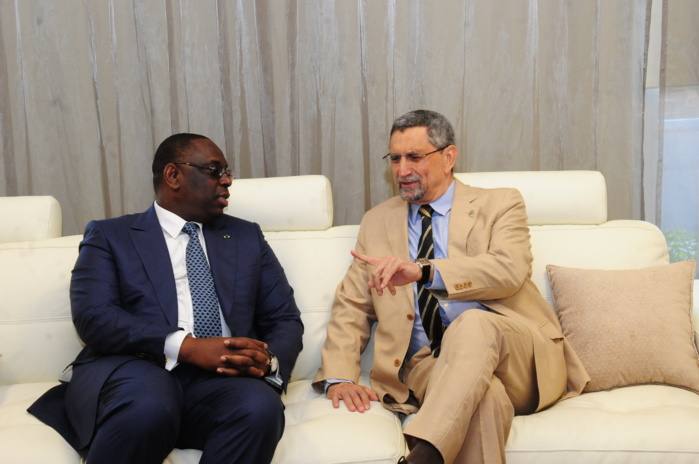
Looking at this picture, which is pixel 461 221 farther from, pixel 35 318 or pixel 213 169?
pixel 35 318

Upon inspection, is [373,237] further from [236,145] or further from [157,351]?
[236,145]

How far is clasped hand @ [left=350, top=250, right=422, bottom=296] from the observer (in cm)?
199

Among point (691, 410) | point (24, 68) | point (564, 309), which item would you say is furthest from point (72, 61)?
point (691, 410)

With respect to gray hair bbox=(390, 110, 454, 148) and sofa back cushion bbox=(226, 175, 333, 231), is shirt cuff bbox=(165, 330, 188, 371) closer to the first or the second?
sofa back cushion bbox=(226, 175, 333, 231)

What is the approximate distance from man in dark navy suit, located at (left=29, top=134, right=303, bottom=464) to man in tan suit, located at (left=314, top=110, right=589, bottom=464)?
10.5 inches

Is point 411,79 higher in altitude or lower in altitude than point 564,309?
higher

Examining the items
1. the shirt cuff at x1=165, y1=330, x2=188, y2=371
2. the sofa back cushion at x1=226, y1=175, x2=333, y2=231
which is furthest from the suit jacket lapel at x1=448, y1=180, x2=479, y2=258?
the shirt cuff at x1=165, y1=330, x2=188, y2=371

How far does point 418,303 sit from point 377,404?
35cm

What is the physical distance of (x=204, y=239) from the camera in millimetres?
2359

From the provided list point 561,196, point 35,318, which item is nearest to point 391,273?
point 561,196

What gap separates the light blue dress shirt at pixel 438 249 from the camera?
7.34ft

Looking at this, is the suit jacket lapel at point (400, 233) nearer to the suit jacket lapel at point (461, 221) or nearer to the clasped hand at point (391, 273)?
the suit jacket lapel at point (461, 221)

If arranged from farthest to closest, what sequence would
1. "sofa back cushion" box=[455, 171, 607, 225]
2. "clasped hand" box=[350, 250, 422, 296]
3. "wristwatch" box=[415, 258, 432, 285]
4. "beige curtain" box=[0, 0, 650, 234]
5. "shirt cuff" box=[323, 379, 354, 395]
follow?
"beige curtain" box=[0, 0, 650, 234] → "sofa back cushion" box=[455, 171, 607, 225] → "shirt cuff" box=[323, 379, 354, 395] → "wristwatch" box=[415, 258, 432, 285] → "clasped hand" box=[350, 250, 422, 296]

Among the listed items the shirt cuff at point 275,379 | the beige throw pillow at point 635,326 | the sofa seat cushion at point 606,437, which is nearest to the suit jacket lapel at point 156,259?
the shirt cuff at point 275,379
